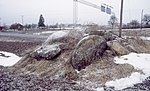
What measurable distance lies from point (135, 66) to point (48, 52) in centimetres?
373

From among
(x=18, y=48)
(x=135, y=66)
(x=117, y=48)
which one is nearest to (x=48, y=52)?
(x=117, y=48)

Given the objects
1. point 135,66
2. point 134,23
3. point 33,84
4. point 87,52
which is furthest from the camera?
point 134,23

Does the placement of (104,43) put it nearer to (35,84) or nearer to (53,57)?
(53,57)

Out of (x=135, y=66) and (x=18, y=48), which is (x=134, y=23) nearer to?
(x=18, y=48)

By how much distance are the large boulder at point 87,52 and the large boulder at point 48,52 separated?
1.17m

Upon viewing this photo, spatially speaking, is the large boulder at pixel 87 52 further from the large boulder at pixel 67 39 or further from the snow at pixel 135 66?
the large boulder at pixel 67 39

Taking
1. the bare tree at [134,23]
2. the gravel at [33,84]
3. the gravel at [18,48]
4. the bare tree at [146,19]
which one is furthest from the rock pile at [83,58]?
the bare tree at [146,19]

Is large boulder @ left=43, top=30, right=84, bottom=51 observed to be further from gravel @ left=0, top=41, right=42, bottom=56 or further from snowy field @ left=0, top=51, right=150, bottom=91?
gravel @ left=0, top=41, right=42, bottom=56

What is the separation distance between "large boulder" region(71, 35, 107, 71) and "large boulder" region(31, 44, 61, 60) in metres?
1.17

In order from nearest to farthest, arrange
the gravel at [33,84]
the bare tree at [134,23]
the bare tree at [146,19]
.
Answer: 1. the gravel at [33,84]
2. the bare tree at [134,23]
3. the bare tree at [146,19]

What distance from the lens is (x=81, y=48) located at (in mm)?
11719

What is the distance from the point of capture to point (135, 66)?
1127cm

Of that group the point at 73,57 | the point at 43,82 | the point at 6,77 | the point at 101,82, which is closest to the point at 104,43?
the point at 73,57

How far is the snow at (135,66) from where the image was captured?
9.81 meters
